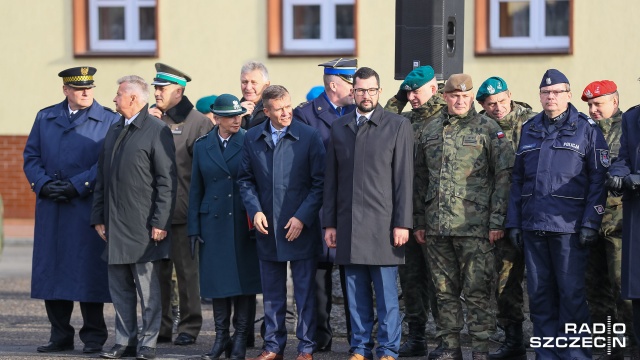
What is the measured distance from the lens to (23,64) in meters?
21.4

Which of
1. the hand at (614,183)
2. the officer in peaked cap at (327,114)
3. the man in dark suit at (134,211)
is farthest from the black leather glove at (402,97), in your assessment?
the hand at (614,183)

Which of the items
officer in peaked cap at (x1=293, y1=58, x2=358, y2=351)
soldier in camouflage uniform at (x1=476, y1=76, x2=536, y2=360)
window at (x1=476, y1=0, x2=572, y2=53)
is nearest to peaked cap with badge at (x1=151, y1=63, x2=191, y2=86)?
officer in peaked cap at (x1=293, y1=58, x2=358, y2=351)

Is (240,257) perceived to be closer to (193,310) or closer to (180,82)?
(193,310)

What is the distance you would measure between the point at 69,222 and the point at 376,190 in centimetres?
259

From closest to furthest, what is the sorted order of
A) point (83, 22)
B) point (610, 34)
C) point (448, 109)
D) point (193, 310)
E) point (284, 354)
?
point (448, 109)
point (284, 354)
point (193, 310)
point (610, 34)
point (83, 22)

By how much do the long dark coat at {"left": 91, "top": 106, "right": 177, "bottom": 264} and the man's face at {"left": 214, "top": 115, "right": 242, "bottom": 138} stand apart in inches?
17.3

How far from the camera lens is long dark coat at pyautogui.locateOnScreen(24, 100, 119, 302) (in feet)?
33.2

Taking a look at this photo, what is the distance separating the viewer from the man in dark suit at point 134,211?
9.69 meters

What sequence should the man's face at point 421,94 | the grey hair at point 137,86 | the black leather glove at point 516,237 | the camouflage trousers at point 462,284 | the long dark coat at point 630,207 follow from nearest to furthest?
the long dark coat at point 630,207 < the black leather glove at point 516,237 < the camouflage trousers at point 462,284 < the man's face at point 421,94 < the grey hair at point 137,86

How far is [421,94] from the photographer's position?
9555 millimetres

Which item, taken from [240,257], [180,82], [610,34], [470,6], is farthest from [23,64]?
[240,257]

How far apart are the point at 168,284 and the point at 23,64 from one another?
37.8ft

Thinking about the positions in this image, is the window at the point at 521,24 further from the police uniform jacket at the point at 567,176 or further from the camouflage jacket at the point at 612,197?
the police uniform jacket at the point at 567,176

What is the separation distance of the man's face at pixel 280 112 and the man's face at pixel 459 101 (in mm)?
1127
